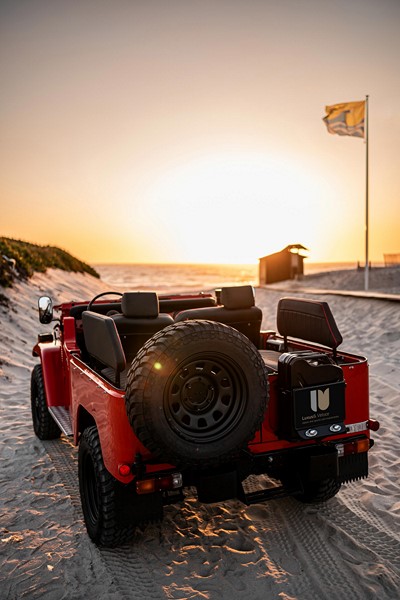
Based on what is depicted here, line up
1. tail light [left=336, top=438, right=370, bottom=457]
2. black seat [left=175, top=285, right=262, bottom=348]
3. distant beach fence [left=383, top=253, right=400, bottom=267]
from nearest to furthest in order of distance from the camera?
tail light [left=336, top=438, right=370, bottom=457] < black seat [left=175, top=285, right=262, bottom=348] < distant beach fence [left=383, top=253, right=400, bottom=267]

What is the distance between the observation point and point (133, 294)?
170 inches

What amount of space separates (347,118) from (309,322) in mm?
24413

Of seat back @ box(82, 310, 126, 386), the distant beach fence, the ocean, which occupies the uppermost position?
seat back @ box(82, 310, 126, 386)

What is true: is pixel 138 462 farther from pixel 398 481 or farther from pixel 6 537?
pixel 398 481

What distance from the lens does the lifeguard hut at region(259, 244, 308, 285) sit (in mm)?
38000

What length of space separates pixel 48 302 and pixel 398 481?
4.08 m

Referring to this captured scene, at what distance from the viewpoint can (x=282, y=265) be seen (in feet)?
127

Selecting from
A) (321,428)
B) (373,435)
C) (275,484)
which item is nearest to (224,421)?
(321,428)

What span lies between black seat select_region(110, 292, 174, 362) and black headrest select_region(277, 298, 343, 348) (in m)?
1.07

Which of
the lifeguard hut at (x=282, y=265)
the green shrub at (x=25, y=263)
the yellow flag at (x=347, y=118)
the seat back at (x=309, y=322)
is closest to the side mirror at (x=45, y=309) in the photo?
the seat back at (x=309, y=322)

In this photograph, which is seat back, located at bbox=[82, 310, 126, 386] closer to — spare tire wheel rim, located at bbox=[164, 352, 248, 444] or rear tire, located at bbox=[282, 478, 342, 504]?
spare tire wheel rim, located at bbox=[164, 352, 248, 444]

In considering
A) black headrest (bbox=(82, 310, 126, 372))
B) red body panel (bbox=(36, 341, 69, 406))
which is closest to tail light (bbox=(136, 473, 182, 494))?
black headrest (bbox=(82, 310, 126, 372))

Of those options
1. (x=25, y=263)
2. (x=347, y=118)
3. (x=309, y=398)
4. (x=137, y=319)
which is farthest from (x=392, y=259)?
(x=309, y=398)

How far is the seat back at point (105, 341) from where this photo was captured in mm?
3451
